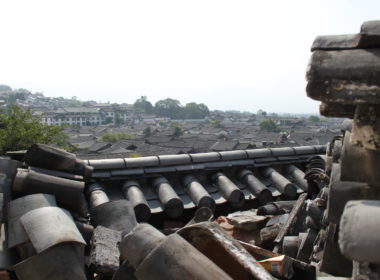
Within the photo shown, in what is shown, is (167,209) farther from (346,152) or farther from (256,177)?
(346,152)

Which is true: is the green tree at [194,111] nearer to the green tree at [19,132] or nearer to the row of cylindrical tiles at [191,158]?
the green tree at [19,132]

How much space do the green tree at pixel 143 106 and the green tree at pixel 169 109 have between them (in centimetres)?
432

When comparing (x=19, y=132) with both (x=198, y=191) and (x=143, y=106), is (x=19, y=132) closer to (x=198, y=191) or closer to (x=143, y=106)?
(x=198, y=191)

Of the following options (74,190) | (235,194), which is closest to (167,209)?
(235,194)

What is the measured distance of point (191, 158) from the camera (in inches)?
221

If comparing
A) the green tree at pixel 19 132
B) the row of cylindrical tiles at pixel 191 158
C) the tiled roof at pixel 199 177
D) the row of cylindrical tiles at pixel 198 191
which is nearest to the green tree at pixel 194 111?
Answer: the green tree at pixel 19 132

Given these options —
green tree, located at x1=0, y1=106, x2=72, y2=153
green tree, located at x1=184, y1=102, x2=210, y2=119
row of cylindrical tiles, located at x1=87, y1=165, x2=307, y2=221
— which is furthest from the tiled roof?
green tree, located at x1=184, y1=102, x2=210, y2=119

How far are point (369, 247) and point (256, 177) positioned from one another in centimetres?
481

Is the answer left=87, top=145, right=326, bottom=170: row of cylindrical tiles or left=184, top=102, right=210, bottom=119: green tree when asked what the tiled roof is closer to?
left=87, top=145, right=326, bottom=170: row of cylindrical tiles

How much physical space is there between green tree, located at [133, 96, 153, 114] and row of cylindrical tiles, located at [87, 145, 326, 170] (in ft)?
382

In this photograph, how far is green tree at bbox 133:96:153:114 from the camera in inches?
4899

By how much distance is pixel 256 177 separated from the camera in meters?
5.98

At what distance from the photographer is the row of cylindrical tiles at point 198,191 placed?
4488 millimetres

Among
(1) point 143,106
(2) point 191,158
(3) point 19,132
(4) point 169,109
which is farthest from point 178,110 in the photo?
(2) point 191,158
